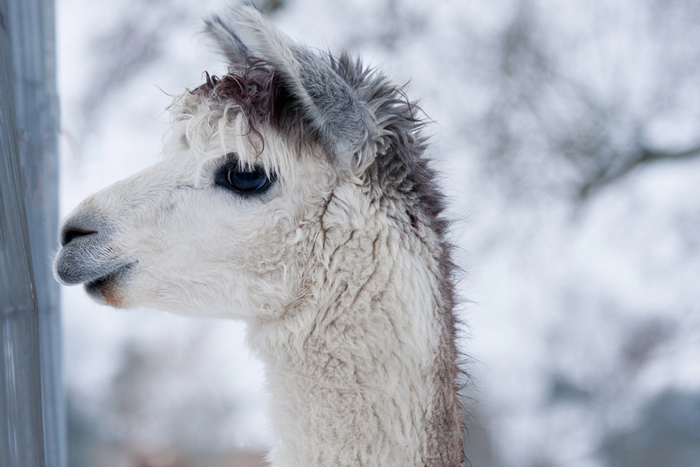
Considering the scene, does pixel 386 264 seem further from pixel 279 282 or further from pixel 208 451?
pixel 208 451

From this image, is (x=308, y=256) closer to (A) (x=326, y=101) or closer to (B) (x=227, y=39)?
(A) (x=326, y=101)

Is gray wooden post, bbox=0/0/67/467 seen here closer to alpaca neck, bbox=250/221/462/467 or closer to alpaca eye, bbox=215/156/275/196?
alpaca eye, bbox=215/156/275/196

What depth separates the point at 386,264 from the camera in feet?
4.43

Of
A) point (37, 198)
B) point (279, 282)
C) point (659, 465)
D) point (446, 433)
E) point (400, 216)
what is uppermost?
point (37, 198)

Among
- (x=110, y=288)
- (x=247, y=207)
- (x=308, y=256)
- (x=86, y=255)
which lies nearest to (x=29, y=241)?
(x=86, y=255)

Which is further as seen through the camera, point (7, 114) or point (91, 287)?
point (91, 287)

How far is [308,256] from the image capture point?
4.47 feet

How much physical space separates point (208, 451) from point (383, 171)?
272 cm

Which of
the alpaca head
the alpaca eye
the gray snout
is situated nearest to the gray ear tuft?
the alpaca head

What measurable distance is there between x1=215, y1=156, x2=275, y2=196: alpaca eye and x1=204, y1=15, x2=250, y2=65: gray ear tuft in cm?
46

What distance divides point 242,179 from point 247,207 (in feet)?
0.28

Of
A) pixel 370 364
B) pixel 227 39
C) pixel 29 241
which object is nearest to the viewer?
pixel 29 241

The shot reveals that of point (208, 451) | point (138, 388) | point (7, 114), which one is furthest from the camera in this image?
point (138, 388)

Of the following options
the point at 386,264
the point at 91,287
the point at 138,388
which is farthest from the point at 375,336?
the point at 138,388
